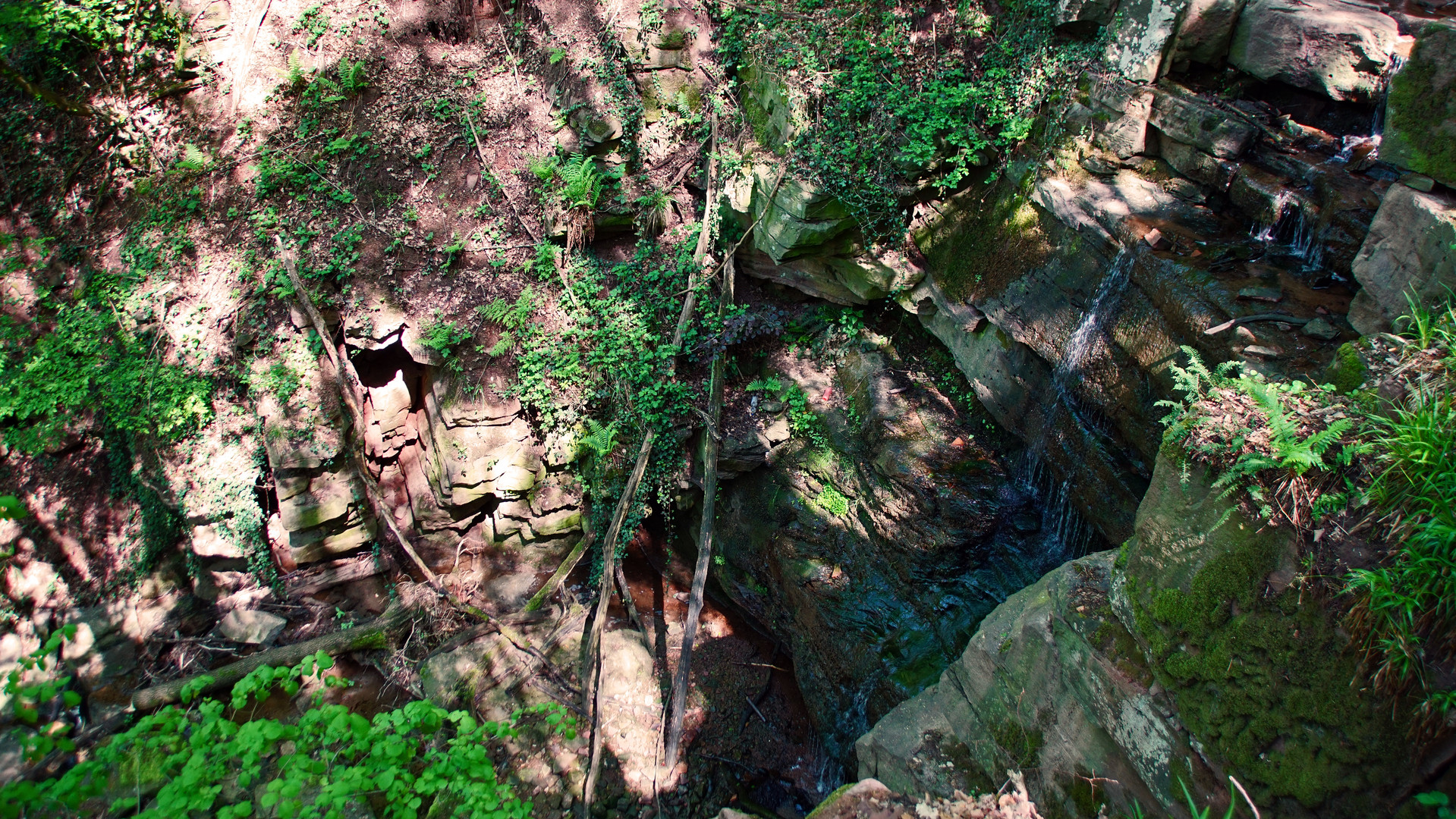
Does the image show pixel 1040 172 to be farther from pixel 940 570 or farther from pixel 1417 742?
pixel 1417 742

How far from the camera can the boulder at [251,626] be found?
715 cm

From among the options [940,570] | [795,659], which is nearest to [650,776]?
[795,659]

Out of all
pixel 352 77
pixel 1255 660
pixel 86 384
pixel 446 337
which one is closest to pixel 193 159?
pixel 352 77

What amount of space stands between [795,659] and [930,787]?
2530 mm

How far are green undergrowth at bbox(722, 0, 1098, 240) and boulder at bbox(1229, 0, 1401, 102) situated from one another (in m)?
1.19

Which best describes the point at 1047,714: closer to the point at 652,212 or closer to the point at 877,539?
the point at 877,539

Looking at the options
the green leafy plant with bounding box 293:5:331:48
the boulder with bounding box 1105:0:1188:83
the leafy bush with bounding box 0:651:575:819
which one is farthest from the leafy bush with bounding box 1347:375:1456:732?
the green leafy plant with bounding box 293:5:331:48

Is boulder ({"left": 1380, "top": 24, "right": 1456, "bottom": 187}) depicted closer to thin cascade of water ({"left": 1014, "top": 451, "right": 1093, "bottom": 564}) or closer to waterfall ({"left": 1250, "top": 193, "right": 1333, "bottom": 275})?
Answer: waterfall ({"left": 1250, "top": 193, "right": 1333, "bottom": 275})

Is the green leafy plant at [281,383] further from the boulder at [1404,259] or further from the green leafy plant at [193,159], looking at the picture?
the boulder at [1404,259]

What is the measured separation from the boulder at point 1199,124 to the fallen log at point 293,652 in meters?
8.80

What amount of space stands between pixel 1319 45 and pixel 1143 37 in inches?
48.3

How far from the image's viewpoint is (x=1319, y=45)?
4766 millimetres

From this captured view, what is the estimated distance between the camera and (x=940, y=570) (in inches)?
239


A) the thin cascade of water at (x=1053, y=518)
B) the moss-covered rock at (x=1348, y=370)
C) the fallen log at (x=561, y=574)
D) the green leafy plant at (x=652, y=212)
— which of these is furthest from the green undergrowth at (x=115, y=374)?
the moss-covered rock at (x=1348, y=370)
